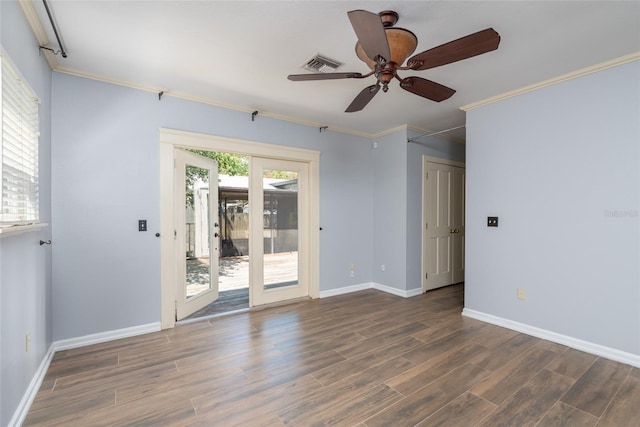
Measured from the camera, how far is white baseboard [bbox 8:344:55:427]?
1.76 metres

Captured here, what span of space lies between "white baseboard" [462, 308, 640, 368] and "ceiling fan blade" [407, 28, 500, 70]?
2.79 meters

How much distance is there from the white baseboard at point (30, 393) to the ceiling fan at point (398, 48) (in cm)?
274

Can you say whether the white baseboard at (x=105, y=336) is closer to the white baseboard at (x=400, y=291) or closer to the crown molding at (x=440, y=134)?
the white baseboard at (x=400, y=291)

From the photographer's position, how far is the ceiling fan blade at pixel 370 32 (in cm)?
145

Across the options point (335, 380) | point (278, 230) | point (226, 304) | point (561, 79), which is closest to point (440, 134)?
point (561, 79)

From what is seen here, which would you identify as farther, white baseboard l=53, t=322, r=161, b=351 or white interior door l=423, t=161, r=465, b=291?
white interior door l=423, t=161, r=465, b=291

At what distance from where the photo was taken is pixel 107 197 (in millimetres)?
2947

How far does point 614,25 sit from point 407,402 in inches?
119

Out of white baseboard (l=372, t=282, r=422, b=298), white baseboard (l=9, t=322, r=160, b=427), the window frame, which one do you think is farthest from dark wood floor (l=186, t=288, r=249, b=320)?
white baseboard (l=372, t=282, r=422, b=298)

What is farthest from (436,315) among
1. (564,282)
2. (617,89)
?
(617,89)

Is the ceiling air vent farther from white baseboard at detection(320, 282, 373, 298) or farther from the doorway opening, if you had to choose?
white baseboard at detection(320, 282, 373, 298)

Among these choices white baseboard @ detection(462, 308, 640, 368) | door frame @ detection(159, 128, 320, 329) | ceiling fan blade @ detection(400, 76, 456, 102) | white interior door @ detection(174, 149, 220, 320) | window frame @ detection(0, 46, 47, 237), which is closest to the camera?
window frame @ detection(0, 46, 47, 237)

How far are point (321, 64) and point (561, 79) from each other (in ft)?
7.69

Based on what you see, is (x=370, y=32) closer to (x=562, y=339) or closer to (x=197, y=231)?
(x=197, y=231)
